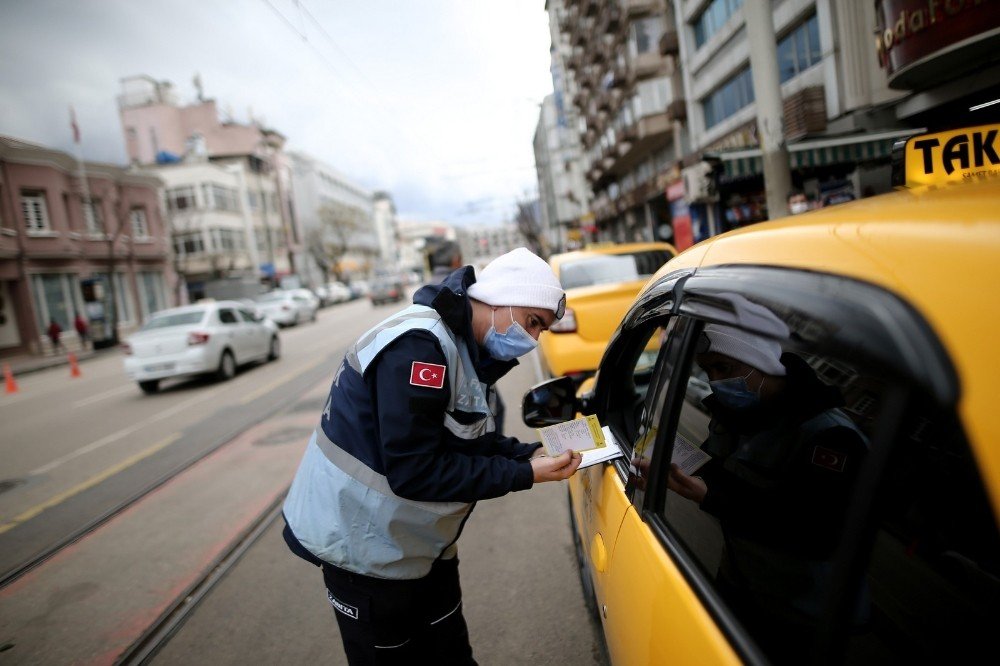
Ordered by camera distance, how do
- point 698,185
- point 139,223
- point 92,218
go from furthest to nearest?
point 139,223, point 92,218, point 698,185

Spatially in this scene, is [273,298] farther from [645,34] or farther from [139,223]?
[645,34]

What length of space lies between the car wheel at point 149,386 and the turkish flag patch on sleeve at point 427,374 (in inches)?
460

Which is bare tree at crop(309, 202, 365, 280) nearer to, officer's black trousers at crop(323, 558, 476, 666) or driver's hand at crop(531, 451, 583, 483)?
officer's black trousers at crop(323, 558, 476, 666)

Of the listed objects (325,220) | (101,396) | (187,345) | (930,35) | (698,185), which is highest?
(325,220)

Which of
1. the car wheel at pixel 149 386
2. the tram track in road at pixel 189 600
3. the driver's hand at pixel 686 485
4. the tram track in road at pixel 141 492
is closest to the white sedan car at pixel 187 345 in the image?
the car wheel at pixel 149 386

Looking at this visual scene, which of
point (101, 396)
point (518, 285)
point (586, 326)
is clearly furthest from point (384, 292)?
point (518, 285)

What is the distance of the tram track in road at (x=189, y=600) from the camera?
302 cm

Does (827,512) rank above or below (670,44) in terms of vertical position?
below

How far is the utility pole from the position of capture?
7.61 m

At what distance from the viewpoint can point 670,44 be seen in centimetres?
2189

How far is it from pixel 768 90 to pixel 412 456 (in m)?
8.02

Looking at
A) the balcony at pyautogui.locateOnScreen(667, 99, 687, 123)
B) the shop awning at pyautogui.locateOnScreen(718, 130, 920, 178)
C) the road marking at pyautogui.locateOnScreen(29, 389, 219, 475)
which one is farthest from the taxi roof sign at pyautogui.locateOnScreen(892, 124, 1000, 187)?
the balcony at pyautogui.locateOnScreen(667, 99, 687, 123)

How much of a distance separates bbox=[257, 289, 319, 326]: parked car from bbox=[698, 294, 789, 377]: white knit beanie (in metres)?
28.0

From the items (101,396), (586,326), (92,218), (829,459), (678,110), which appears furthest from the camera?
(92,218)
